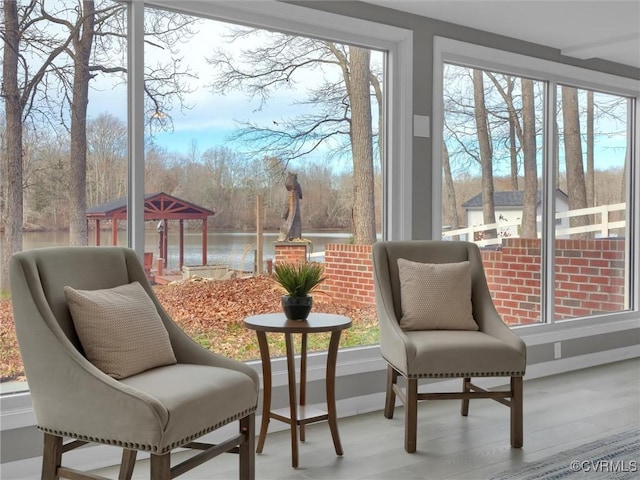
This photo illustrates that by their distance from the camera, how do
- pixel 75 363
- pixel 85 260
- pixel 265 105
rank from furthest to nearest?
pixel 265 105 → pixel 85 260 → pixel 75 363

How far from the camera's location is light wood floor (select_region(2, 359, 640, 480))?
2918mm

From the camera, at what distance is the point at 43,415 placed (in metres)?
2.29

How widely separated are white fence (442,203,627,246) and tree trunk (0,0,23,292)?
102 inches

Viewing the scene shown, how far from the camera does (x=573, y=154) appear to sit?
204 inches

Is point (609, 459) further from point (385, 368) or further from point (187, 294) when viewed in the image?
point (187, 294)

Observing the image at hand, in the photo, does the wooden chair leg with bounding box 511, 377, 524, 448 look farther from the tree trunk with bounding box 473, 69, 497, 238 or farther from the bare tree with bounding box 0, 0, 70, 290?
the bare tree with bounding box 0, 0, 70, 290

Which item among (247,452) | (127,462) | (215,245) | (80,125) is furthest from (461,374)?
(80,125)

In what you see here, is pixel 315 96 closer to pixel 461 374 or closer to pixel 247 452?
pixel 461 374

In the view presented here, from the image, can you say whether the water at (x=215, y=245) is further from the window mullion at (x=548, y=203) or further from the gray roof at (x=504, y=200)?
the window mullion at (x=548, y=203)

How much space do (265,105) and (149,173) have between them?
29.8 inches

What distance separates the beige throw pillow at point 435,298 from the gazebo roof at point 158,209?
112 centimetres

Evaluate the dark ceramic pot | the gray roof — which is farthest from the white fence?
the dark ceramic pot

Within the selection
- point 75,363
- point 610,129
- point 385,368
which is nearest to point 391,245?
point 385,368

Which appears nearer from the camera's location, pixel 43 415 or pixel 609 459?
pixel 43 415
